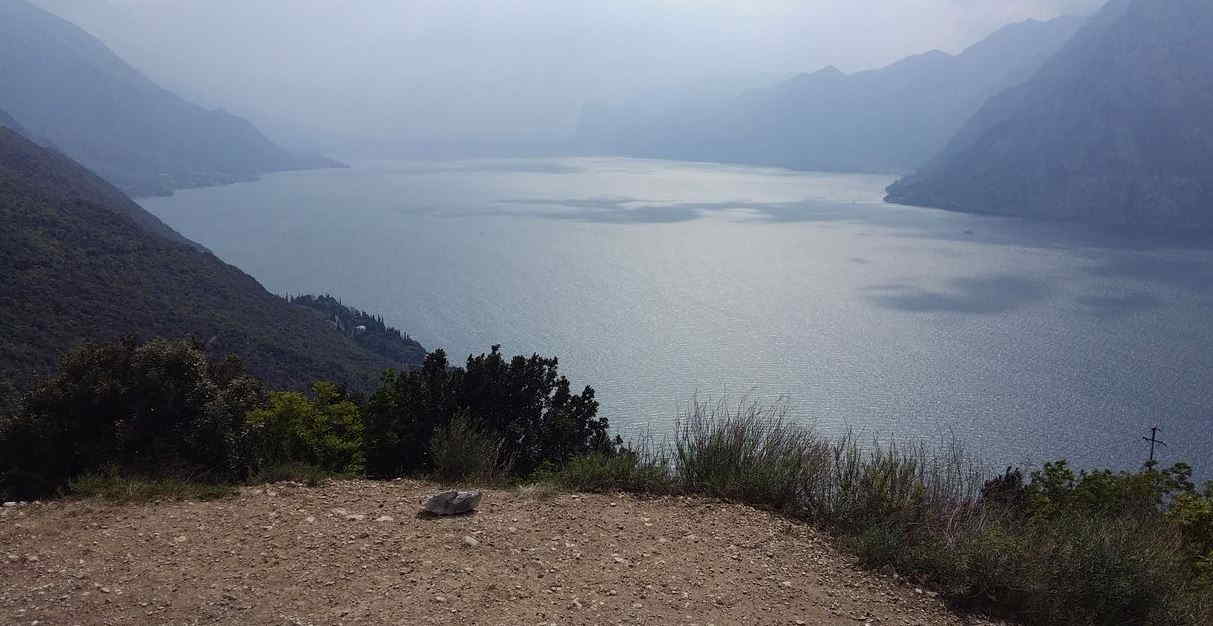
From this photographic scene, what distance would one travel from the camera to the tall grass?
4551 mm

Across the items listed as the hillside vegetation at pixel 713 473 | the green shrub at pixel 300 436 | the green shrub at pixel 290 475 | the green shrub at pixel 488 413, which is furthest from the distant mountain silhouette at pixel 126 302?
the green shrub at pixel 290 475

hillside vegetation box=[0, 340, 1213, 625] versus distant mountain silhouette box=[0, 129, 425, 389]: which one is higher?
hillside vegetation box=[0, 340, 1213, 625]

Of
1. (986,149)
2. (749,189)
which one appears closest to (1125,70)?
(986,149)

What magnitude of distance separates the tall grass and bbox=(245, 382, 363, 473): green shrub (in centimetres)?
282

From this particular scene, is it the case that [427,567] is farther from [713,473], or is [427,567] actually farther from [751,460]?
[751,460]

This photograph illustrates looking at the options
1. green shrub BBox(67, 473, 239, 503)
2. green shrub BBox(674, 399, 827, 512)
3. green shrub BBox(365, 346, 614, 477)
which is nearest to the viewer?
green shrub BBox(67, 473, 239, 503)

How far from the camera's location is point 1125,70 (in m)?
144

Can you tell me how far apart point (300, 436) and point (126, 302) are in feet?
145

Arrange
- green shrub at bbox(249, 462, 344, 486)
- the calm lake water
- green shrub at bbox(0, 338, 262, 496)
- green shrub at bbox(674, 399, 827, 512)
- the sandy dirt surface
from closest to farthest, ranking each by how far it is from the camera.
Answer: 1. the sandy dirt surface
2. green shrub at bbox(674, 399, 827, 512)
3. green shrub at bbox(249, 462, 344, 486)
4. green shrub at bbox(0, 338, 262, 496)
5. the calm lake water

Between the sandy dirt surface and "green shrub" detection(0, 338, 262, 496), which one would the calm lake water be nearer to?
the sandy dirt surface

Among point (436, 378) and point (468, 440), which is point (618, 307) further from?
point (468, 440)

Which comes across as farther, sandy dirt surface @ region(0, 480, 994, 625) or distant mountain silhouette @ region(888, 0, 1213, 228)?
distant mountain silhouette @ region(888, 0, 1213, 228)

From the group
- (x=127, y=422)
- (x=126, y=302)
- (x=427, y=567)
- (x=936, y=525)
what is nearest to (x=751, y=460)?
(x=936, y=525)

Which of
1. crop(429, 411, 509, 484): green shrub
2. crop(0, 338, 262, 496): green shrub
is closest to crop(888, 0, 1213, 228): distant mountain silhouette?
crop(429, 411, 509, 484): green shrub
